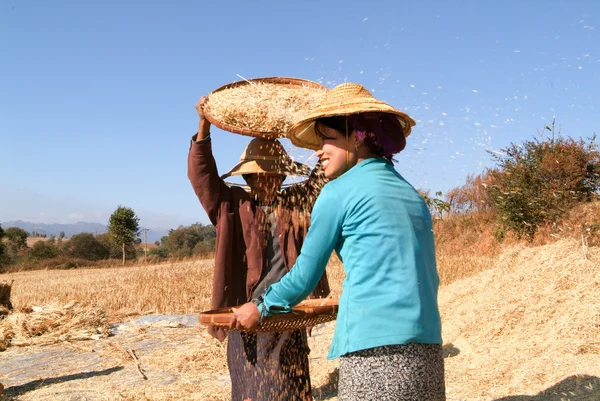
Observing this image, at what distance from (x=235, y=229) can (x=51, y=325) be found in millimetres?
5822

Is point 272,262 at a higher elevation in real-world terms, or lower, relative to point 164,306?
higher

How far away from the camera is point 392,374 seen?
161 centimetres

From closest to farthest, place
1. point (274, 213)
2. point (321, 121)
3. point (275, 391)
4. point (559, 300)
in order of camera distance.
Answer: point (321, 121)
point (275, 391)
point (274, 213)
point (559, 300)

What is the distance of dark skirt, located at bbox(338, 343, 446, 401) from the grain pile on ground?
101 inches

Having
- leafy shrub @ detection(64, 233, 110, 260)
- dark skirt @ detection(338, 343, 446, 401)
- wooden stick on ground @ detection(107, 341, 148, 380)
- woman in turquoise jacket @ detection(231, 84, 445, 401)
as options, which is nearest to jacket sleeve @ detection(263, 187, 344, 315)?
woman in turquoise jacket @ detection(231, 84, 445, 401)

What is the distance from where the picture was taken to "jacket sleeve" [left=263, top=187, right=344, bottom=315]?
168 cm

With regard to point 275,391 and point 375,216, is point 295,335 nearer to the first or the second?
point 275,391

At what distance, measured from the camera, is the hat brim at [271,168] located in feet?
10.1

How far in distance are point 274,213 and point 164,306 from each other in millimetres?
7141

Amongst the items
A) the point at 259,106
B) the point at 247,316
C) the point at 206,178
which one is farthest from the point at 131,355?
the point at 247,316

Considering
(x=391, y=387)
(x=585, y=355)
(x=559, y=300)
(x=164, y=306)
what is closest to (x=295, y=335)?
(x=391, y=387)

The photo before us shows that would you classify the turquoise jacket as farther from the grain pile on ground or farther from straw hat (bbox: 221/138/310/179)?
the grain pile on ground

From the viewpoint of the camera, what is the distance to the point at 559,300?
5.14 meters

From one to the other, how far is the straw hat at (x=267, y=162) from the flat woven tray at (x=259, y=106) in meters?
0.23
